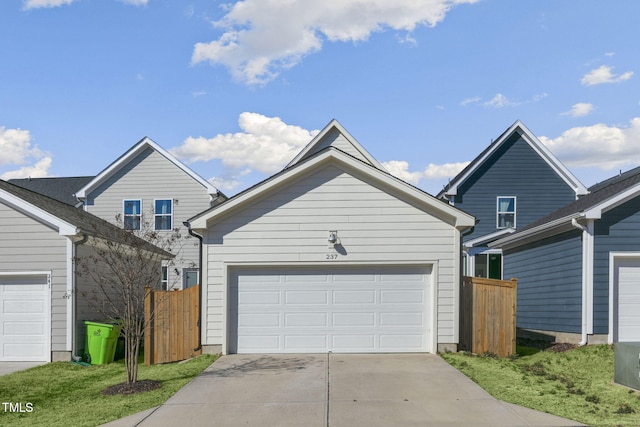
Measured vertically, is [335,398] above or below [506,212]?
below

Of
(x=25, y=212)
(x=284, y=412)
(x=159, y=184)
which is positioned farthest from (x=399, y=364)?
(x=159, y=184)

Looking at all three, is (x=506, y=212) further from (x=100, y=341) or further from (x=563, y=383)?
(x=100, y=341)

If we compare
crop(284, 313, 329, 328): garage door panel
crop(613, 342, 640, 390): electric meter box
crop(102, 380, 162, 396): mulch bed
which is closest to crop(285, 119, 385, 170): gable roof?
crop(284, 313, 329, 328): garage door panel

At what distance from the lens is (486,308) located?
12453mm

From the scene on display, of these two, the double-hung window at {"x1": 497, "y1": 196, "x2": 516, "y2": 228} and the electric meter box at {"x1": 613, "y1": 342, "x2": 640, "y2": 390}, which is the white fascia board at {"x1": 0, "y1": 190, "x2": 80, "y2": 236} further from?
the double-hung window at {"x1": 497, "y1": 196, "x2": 516, "y2": 228}

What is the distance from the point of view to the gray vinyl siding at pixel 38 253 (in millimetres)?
12922

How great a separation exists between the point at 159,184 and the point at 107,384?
13946 mm

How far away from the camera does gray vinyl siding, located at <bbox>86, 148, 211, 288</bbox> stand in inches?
899

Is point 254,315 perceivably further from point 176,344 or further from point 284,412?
point 284,412

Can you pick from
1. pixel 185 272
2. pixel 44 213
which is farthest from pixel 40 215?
pixel 185 272

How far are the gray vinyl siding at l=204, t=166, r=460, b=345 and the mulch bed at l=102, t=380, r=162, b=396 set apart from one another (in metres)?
2.74

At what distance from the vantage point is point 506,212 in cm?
2320

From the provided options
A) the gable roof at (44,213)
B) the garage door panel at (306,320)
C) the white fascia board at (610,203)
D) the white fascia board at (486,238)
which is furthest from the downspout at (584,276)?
the gable roof at (44,213)

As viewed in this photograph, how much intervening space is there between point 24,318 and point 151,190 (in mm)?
10582
